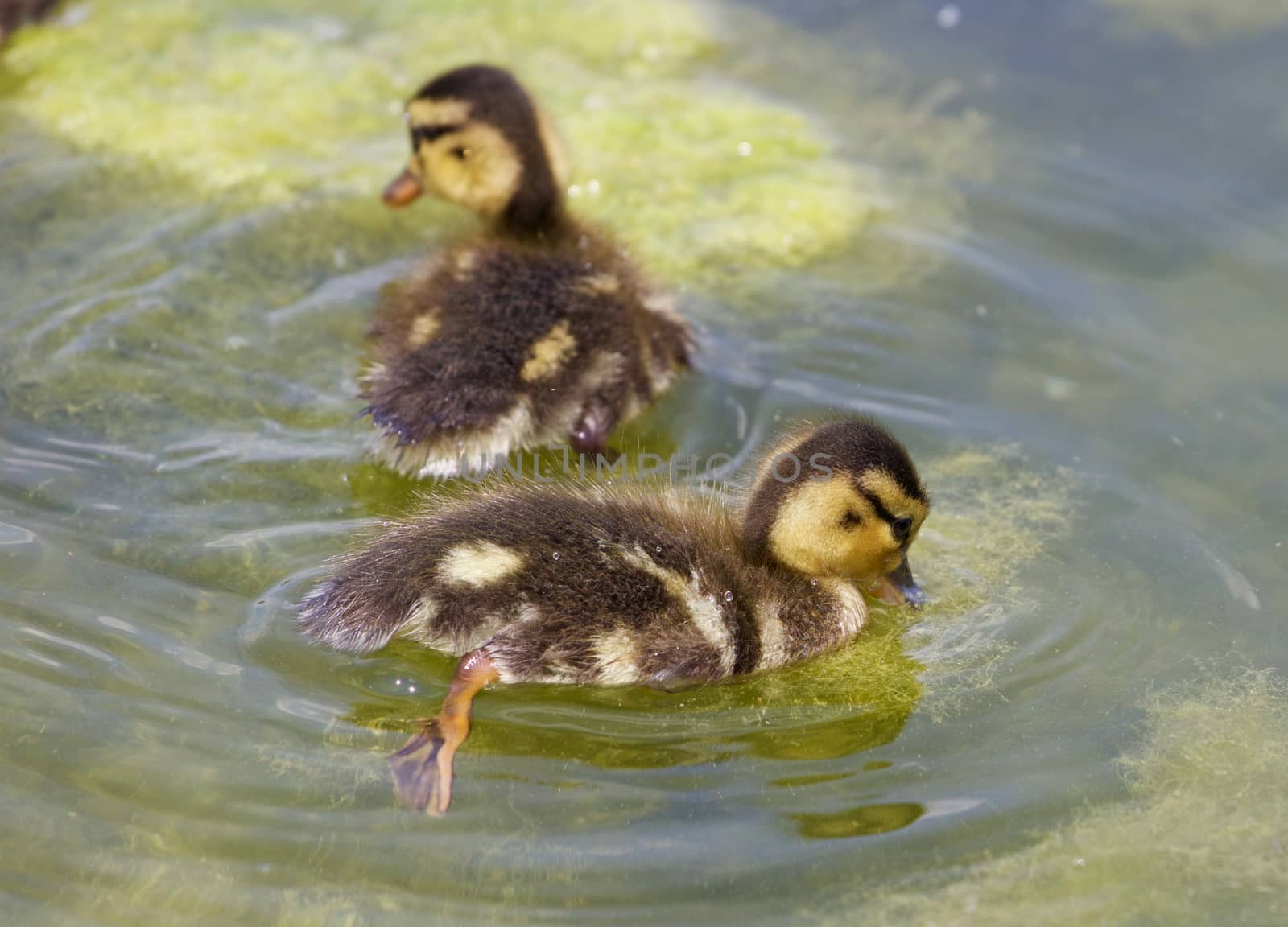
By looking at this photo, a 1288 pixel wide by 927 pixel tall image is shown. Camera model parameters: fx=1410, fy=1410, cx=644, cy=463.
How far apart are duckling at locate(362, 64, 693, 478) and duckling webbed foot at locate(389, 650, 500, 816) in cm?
67

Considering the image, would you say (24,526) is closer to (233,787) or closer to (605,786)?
(233,787)

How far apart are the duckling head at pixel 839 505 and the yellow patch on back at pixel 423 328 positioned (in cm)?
84

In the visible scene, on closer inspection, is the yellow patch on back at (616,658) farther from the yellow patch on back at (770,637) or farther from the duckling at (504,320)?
the duckling at (504,320)

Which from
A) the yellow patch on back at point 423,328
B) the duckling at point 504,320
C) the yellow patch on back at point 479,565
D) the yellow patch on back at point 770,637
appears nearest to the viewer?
the yellow patch on back at point 479,565

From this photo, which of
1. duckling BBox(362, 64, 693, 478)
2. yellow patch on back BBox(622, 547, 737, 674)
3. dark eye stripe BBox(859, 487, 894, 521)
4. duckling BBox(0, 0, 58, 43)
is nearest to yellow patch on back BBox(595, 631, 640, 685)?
yellow patch on back BBox(622, 547, 737, 674)

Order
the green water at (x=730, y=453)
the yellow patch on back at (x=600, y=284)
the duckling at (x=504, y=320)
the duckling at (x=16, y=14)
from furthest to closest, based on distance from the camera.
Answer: the duckling at (x=16, y=14) < the yellow patch on back at (x=600, y=284) < the duckling at (x=504, y=320) < the green water at (x=730, y=453)

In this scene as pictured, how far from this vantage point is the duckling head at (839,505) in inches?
101

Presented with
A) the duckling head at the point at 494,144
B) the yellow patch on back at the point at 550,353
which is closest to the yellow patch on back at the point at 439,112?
the duckling head at the point at 494,144

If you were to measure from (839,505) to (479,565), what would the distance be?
67cm

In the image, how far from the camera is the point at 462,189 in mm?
3711

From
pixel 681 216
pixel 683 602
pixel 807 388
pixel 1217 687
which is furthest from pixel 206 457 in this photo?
pixel 1217 687

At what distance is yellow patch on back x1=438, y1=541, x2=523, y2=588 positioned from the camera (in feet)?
8.00

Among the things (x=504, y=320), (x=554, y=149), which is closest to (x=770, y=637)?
(x=504, y=320)

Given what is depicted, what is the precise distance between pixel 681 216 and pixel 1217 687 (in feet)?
7.19
